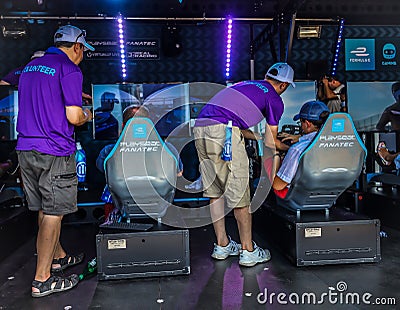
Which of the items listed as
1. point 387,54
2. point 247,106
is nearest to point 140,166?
point 247,106

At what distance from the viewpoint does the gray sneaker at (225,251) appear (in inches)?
124

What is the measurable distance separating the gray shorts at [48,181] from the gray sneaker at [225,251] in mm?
1175

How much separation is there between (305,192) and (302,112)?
70 centimetres

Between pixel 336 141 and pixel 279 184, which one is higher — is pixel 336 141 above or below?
above

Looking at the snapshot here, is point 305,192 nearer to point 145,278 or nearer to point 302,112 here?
point 302,112

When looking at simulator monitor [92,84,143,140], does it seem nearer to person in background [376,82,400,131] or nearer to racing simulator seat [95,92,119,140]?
racing simulator seat [95,92,119,140]

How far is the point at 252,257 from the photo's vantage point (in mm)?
2967

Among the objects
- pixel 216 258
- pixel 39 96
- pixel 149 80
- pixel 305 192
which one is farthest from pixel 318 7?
pixel 39 96

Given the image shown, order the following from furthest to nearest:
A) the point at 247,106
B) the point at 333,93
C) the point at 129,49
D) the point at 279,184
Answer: the point at 333,93, the point at 129,49, the point at 279,184, the point at 247,106

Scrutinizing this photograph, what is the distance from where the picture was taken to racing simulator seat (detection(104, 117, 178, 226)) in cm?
283

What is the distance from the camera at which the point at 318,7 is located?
588 centimetres

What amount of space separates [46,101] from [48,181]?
0.50 metres

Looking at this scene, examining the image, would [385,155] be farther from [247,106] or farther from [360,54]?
[247,106]

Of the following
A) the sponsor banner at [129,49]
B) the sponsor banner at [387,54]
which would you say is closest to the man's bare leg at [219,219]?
the sponsor banner at [129,49]
